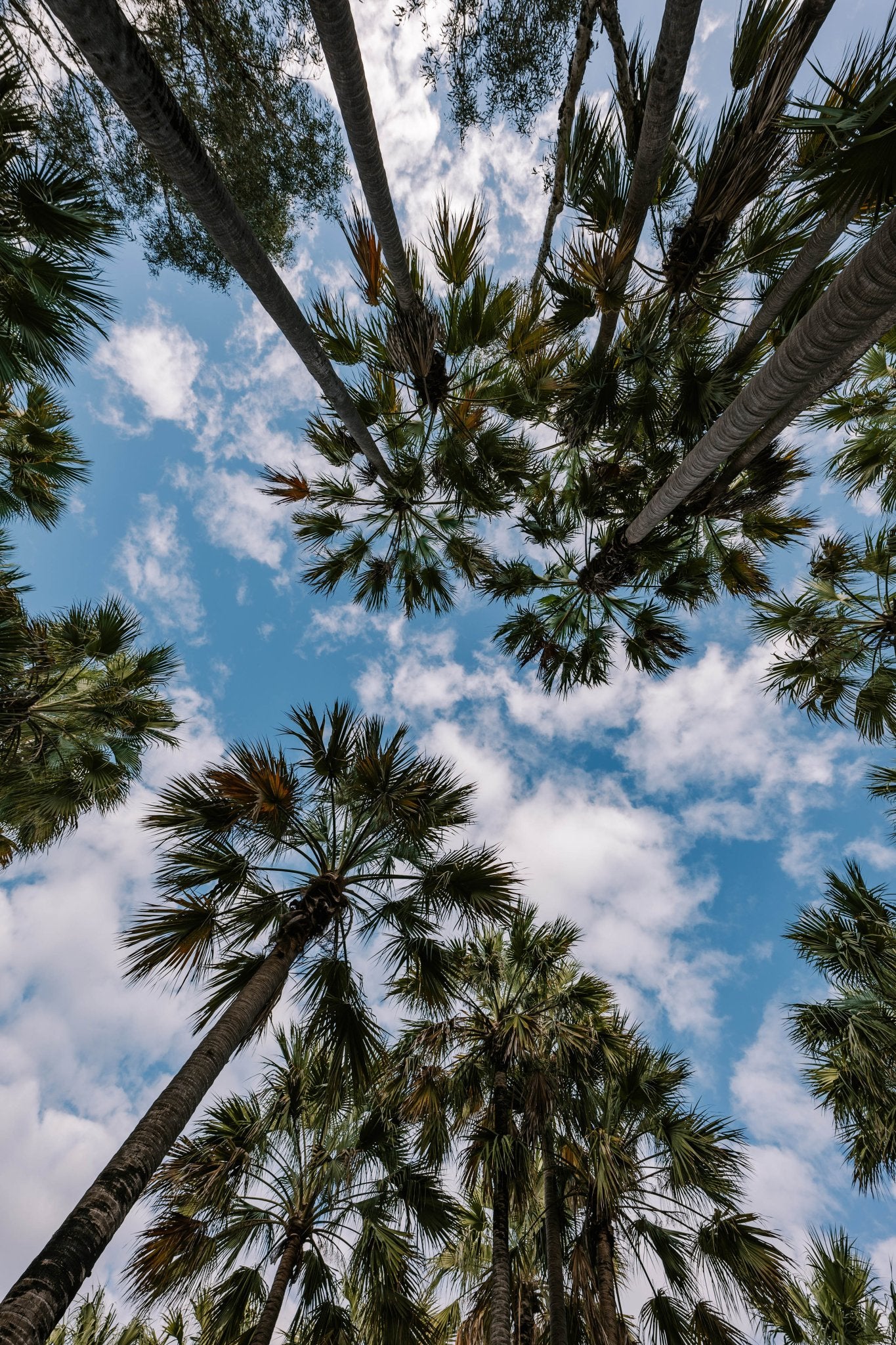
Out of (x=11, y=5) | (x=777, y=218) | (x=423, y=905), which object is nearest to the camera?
(x=777, y=218)

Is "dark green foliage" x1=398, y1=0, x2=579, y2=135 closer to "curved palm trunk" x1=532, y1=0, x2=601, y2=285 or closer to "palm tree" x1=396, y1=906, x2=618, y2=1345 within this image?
"curved palm trunk" x1=532, y1=0, x2=601, y2=285

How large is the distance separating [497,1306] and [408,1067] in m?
2.41

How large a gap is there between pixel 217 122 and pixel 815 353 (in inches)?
272

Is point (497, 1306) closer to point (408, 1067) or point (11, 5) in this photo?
point (408, 1067)

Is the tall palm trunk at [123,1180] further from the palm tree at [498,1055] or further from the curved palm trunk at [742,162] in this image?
the curved palm trunk at [742,162]

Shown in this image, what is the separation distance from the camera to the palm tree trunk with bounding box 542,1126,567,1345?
20.5 ft

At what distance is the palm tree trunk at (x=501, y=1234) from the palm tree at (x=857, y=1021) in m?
4.03

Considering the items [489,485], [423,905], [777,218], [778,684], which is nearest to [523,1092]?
[423,905]

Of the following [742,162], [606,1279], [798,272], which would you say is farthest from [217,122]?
[606,1279]

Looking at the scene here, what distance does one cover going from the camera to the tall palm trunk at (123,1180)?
8.41ft

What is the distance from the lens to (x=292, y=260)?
7.82m

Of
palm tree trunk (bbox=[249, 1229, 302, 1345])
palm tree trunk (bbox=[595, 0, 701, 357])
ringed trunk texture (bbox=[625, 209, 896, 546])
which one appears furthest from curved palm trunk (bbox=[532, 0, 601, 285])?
palm tree trunk (bbox=[249, 1229, 302, 1345])

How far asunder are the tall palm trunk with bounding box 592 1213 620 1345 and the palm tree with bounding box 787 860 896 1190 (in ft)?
10.9

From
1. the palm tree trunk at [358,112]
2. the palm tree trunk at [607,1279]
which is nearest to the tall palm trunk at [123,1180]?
the palm tree trunk at [607,1279]
